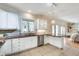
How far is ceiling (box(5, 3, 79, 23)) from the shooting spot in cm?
196

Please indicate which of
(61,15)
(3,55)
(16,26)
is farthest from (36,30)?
(3,55)

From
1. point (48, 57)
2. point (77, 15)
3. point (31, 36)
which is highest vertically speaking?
point (77, 15)

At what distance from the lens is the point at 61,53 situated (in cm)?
203

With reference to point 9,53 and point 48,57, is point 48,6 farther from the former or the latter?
point 9,53

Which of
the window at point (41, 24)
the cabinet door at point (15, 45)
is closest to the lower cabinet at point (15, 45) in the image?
the cabinet door at point (15, 45)

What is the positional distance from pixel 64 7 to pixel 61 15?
0.15 metres

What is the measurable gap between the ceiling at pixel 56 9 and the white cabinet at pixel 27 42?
51 cm

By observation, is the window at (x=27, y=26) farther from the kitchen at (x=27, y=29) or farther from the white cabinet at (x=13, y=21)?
the white cabinet at (x=13, y=21)

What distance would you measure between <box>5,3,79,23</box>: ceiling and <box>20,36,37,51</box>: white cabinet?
515 millimetres

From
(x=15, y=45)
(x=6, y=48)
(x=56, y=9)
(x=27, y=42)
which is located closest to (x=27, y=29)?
(x=27, y=42)

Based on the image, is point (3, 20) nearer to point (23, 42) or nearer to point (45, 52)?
point (23, 42)

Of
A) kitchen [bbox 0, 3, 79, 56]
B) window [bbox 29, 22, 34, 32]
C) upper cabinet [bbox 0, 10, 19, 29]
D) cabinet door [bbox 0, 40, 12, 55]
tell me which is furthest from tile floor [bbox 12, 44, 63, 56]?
upper cabinet [bbox 0, 10, 19, 29]

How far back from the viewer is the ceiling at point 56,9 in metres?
1.96

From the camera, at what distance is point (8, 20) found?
2.01 metres
